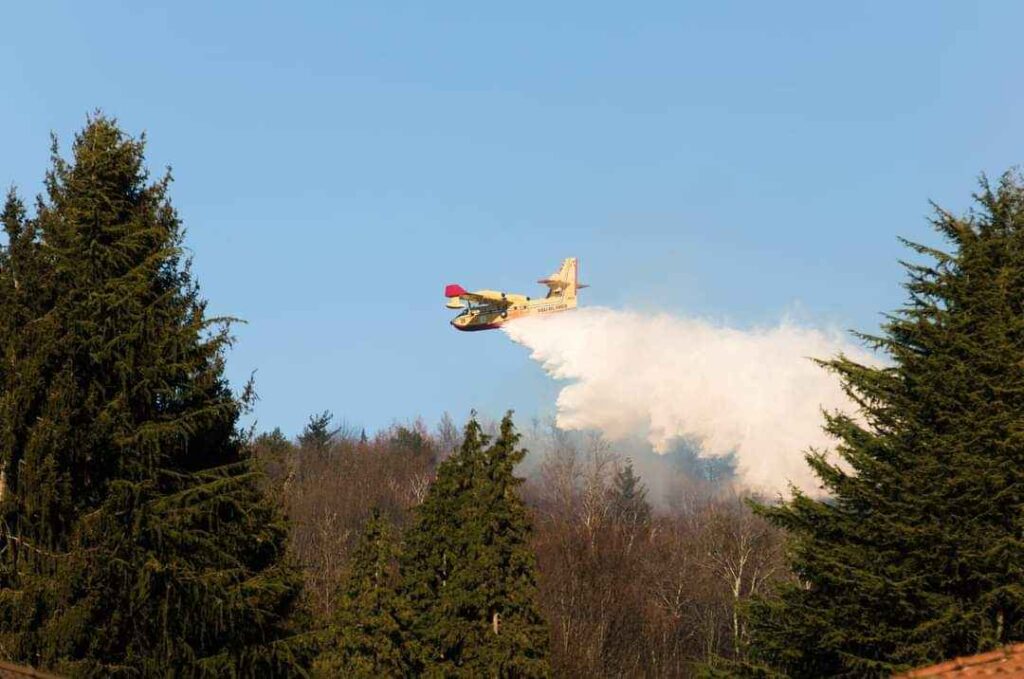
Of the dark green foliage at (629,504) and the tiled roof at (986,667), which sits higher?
the dark green foliage at (629,504)

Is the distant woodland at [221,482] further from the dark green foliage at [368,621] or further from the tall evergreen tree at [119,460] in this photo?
the dark green foliage at [368,621]

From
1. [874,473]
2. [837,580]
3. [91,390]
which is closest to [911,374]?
[874,473]

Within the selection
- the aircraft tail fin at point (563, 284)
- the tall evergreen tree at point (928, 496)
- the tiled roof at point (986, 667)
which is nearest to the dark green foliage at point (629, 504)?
the aircraft tail fin at point (563, 284)

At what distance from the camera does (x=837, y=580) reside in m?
23.7

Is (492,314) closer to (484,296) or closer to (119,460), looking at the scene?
(484,296)

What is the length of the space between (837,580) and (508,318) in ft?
214

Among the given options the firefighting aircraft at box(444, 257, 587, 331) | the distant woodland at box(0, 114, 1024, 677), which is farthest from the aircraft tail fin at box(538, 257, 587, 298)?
the distant woodland at box(0, 114, 1024, 677)

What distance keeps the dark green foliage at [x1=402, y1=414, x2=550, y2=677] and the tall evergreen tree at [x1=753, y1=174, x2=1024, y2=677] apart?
1542cm

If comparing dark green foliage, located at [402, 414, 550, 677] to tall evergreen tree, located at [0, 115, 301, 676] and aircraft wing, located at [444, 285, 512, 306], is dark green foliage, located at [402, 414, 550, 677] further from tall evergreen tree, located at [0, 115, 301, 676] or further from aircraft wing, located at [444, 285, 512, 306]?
aircraft wing, located at [444, 285, 512, 306]

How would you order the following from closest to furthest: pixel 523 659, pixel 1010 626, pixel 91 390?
pixel 91 390, pixel 1010 626, pixel 523 659

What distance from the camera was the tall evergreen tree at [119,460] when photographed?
18.2 m

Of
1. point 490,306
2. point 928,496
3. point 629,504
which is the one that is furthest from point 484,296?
point 928,496

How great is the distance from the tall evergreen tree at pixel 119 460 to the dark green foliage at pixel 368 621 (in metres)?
20.9

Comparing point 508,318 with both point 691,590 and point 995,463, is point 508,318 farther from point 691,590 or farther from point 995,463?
point 995,463
